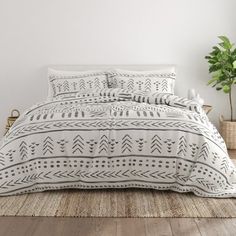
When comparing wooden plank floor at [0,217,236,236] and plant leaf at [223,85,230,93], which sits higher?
plant leaf at [223,85,230,93]

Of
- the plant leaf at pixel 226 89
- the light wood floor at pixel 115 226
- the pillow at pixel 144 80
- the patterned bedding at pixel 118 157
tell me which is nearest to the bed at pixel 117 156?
the patterned bedding at pixel 118 157

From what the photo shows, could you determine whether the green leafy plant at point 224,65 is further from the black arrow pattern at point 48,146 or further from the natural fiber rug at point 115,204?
the black arrow pattern at point 48,146

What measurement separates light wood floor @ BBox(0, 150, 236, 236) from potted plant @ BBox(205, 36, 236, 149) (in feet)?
7.45

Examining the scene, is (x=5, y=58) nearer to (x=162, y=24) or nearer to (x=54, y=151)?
(x=162, y=24)

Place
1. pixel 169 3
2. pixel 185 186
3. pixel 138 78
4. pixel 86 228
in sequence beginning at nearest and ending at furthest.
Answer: pixel 86 228
pixel 185 186
pixel 138 78
pixel 169 3

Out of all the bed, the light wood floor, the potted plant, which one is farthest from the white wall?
the light wood floor

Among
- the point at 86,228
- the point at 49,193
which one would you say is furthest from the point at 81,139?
the point at 86,228

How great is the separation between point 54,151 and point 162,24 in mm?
2471

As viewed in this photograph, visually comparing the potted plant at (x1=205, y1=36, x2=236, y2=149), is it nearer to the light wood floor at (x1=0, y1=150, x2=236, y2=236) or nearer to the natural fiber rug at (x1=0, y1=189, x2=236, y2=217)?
the natural fiber rug at (x1=0, y1=189, x2=236, y2=217)

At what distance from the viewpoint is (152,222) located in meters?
2.96

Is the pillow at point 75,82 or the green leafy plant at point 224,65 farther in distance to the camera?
the green leafy plant at point 224,65

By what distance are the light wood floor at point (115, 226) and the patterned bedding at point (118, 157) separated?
46 cm

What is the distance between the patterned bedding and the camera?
342cm

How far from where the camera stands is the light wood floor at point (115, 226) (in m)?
2.81
